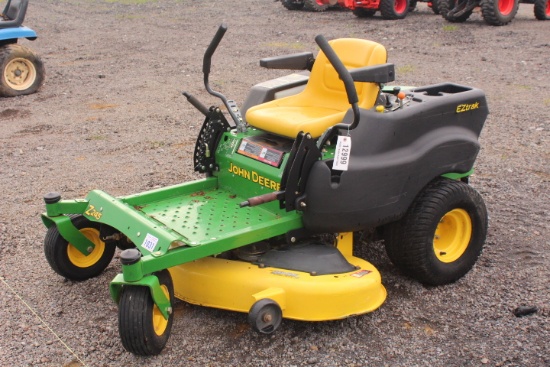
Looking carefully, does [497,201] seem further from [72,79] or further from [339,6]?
[339,6]

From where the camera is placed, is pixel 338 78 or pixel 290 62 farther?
pixel 290 62

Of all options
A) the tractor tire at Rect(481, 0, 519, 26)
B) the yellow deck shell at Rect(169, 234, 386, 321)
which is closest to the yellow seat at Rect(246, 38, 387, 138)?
the yellow deck shell at Rect(169, 234, 386, 321)

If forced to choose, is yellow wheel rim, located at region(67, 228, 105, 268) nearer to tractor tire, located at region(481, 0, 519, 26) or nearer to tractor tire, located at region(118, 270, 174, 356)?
tractor tire, located at region(118, 270, 174, 356)

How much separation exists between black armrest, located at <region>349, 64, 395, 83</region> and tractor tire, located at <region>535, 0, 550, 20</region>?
10213 millimetres

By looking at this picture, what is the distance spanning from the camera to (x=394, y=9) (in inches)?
510

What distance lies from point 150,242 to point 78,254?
2.63 feet

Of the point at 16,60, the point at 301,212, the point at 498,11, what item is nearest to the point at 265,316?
the point at 301,212

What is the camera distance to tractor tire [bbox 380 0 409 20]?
42.0ft

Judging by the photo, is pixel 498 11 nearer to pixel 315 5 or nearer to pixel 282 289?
pixel 315 5

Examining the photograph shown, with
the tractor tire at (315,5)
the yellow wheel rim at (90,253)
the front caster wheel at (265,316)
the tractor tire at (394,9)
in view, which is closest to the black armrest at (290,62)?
the yellow wheel rim at (90,253)

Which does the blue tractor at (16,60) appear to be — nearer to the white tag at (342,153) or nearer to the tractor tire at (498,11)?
the white tag at (342,153)

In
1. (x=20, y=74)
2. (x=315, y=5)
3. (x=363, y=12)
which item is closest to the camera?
(x=20, y=74)

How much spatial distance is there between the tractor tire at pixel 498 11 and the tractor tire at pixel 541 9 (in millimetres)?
638

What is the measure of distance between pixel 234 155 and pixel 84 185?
1898mm
